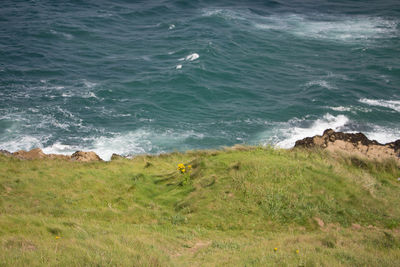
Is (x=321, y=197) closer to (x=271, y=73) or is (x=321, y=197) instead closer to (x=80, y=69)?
(x=271, y=73)

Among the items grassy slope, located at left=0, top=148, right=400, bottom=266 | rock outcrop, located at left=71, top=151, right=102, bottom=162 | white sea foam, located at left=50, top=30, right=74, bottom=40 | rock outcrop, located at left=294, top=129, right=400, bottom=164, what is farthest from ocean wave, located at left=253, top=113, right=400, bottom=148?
white sea foam, located at left=50, top=30, right=74, bottom=40

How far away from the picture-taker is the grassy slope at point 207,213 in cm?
1060

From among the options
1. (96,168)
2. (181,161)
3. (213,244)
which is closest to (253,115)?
(181,161)

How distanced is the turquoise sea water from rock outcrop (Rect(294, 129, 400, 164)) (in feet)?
21.4

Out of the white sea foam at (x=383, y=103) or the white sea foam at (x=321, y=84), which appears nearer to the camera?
the white sea foam at (x=383, y=103)

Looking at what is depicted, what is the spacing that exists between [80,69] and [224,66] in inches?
670

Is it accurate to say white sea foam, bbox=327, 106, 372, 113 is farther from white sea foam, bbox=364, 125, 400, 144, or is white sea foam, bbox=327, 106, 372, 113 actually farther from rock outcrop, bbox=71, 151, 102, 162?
rock outcrop, bbox=71, 151, 102, 162

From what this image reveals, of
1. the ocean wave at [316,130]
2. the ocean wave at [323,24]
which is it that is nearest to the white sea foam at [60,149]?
the ocean wave at [316,130]

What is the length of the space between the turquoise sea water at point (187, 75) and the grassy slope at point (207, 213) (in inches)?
504

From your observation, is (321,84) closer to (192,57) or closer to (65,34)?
(192,57)

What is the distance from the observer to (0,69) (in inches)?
1687

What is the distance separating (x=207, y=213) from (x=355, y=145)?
540 inches

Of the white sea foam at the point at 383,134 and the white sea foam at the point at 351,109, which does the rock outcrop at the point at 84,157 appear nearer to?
the white sea foam at the point at 383,134

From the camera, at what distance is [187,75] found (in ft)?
143
